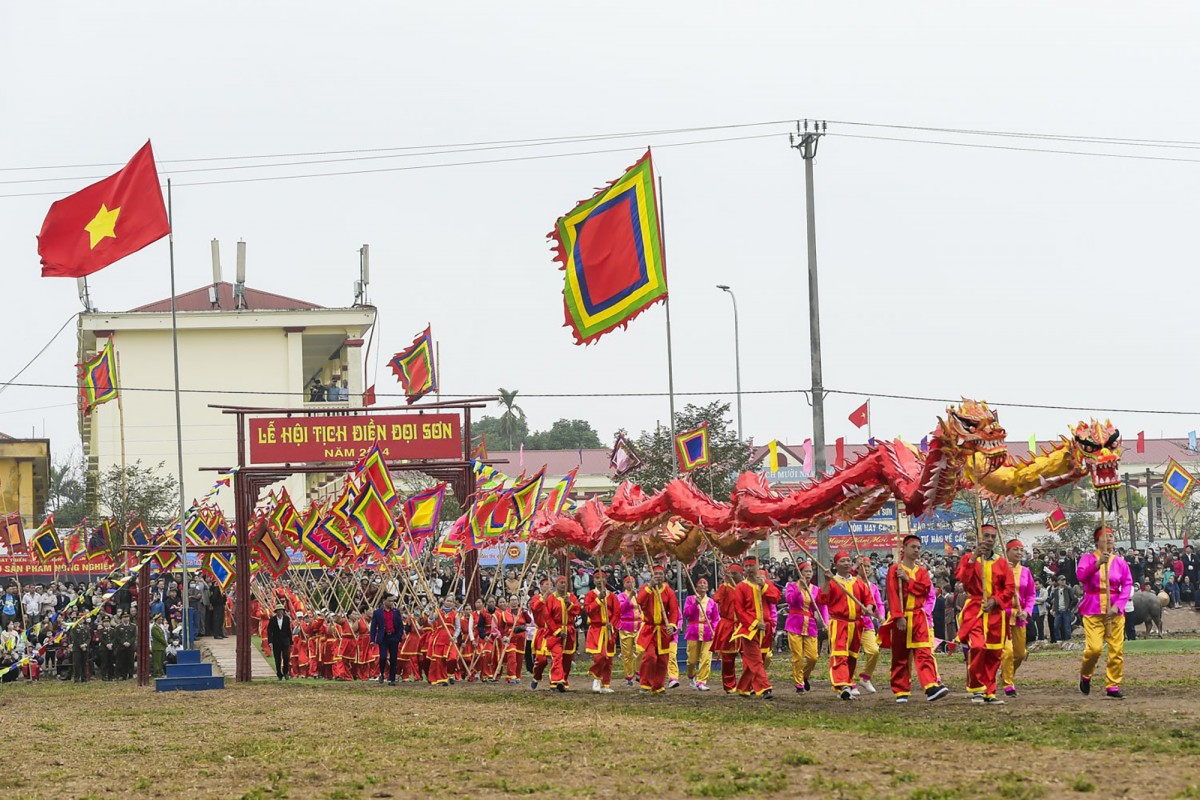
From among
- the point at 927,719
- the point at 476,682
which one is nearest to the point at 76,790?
the point at 927,719

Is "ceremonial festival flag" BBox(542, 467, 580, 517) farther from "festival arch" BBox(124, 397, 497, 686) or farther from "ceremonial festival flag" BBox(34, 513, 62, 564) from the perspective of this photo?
"ceremonial festival flag" BBox(34, 513, 62, 564)

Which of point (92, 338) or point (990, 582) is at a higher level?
point (92, 338)

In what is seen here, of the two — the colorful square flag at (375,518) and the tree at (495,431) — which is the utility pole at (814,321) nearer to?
the colorful square flag at (375,518)

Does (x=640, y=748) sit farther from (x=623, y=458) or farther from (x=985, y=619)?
(x=623, y=458)

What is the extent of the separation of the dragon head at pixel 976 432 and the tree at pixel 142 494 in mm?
39235

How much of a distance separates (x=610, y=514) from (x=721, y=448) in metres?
19.2

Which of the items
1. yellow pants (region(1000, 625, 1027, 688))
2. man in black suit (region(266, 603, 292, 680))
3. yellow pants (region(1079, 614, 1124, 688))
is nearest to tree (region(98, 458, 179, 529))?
man in black suit (region(266, 603, 292, 680))

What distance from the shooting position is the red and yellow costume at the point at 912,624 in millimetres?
16484

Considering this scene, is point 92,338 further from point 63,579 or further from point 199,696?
point 199,696

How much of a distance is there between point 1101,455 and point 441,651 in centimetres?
1394

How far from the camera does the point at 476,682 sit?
26453 millimetres

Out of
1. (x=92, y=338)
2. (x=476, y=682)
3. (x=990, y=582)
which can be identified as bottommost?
(x=476, y=682)

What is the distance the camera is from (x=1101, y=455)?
14.7 metres

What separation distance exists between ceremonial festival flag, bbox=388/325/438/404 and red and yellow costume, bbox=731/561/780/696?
73.5ft
